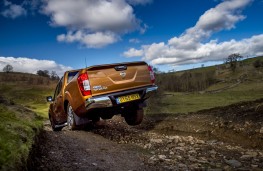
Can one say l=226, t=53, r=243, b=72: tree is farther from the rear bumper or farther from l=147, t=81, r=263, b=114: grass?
the rear bumper

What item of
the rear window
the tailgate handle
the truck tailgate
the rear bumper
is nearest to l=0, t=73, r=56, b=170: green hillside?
the rear bumper

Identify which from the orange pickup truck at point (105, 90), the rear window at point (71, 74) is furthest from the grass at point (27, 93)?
the orange pickup truck at point (105, 90)

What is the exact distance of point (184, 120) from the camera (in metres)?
10.6

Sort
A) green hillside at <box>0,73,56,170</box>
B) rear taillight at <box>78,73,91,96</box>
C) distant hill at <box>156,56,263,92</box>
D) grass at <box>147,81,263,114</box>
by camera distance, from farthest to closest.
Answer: distant hill at <box>156,56,263,92</box>
grass at <box>147,81,263,114</box>
rear taillight at <box>78,73,91,96</box>
green hillside at <box>0,73,56,170</box>

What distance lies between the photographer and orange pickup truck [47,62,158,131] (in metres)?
7.87

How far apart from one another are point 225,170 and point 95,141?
3.60 m

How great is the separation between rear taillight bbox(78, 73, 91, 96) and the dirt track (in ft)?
4.16

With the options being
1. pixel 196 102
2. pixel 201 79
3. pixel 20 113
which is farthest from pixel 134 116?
pixel 201 79

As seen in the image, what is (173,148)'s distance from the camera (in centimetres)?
689

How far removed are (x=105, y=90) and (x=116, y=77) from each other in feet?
1.67

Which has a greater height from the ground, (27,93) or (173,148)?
(173,148)

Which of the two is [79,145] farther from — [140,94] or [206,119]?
[206,119]

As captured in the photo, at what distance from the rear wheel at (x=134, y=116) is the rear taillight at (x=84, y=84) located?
2.32 metres

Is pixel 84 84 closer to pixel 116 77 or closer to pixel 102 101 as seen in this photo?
pixel 102 101
